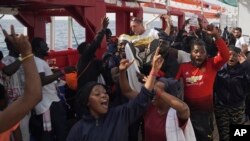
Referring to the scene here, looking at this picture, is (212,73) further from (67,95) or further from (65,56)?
(65,56)

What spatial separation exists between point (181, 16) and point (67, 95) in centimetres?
579

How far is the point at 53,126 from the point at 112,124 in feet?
5.63

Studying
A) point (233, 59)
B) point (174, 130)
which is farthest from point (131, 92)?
point (233, 59)

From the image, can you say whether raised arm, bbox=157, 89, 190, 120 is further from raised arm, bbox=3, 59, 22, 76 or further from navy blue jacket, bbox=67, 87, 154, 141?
raised arm, bbox=3, 59, 22, 76

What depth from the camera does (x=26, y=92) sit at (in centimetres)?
188

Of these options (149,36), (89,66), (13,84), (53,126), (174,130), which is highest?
(149,36)

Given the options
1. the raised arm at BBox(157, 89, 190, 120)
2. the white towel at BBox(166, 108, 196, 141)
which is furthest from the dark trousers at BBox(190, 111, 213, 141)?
the raised arm at BBox(157, 89, 190, 120)

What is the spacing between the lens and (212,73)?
4020 millimetres

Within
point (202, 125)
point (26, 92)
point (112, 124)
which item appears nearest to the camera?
point (26, 92)

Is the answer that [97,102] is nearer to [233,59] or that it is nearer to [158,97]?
[158,97]

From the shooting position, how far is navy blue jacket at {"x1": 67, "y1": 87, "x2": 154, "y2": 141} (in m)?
2.55

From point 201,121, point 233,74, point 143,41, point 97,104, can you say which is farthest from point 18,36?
point 233,74

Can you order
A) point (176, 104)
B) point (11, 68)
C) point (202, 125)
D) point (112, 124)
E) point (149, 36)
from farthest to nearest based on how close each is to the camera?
point (149, 36)
point (202, 125)
point (11, 68)
point (176, 104)
point (112, 124)

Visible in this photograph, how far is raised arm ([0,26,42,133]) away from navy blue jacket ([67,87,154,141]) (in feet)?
2.46
